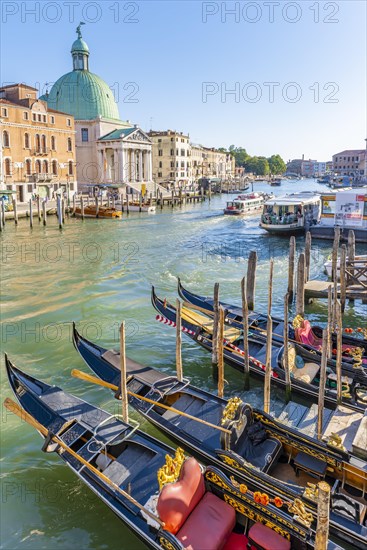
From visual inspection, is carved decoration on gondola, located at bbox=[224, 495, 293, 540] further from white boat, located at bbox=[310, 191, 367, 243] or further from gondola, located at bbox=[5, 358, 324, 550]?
white boat, located at bbox=[310, 191, 367, 243]

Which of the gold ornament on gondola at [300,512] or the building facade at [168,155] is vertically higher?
the building facade at [168,155]

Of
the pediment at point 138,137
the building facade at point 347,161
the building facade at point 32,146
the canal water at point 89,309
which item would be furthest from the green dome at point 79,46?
the building facade at point 347,161

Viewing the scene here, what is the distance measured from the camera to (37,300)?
1453 cm

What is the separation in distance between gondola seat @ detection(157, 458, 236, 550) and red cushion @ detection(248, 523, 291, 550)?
253mm

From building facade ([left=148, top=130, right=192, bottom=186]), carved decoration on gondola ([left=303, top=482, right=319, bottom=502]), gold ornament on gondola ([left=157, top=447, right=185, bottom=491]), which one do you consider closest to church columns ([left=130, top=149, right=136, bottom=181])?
building facade ([left=148, top=130, right=192, bottom=186])

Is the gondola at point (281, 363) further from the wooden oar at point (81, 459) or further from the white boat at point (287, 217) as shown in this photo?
the white boat at point (287, 217)

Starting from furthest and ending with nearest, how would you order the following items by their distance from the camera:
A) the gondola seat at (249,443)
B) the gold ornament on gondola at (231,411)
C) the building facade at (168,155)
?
the building facade at (168,155), the gold ornament on gondola at (231,411), the gondola seat at (249,443)

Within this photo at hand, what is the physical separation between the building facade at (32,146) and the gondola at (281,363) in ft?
98.0

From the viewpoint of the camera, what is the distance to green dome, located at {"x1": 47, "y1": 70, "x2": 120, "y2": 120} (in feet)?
179

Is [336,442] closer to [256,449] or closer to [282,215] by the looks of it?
[256,449]

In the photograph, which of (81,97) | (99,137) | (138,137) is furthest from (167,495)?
(81,97)

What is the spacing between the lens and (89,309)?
13695 mm

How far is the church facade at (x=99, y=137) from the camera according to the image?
5276 centimetres

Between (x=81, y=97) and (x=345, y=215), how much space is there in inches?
1641
